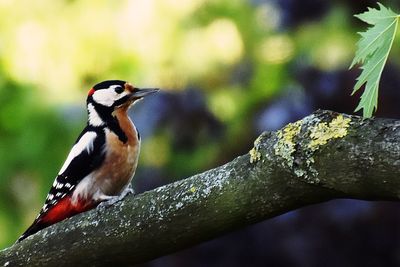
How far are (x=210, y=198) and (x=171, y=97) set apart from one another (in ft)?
17.8

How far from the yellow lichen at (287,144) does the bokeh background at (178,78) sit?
3922 millimetres

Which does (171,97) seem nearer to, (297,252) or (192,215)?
(297,252)

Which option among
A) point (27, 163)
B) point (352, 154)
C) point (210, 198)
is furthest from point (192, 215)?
point (27, 163)

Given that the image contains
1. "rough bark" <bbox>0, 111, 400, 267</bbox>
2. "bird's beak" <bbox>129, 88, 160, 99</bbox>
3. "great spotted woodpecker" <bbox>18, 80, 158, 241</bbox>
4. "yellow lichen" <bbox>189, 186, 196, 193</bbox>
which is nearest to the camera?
"rough bark" <bbox>0, 111, 400, 267</bbox>

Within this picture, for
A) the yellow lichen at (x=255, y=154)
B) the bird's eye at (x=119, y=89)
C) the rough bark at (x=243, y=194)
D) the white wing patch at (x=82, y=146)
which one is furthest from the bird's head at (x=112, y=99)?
the yellow lichen at (x=255, y=154)

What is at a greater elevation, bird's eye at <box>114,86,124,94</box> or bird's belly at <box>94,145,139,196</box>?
bird's eye at <box>114,86,124,94</box>

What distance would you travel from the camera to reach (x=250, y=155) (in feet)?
8.12

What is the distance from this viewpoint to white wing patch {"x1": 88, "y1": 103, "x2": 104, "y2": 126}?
435 centimetres

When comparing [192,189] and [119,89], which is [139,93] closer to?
[119,89]

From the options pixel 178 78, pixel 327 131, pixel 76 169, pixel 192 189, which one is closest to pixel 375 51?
pixel 327 131

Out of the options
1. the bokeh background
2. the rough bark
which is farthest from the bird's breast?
the bokeh background

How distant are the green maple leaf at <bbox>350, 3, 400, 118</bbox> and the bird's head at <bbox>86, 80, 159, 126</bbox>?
2.01 metres

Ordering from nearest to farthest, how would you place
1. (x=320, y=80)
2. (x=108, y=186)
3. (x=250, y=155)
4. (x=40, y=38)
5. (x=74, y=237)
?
(x=250, y=155)
(x=74, y=237)
(x=108, y=186)
(x=320, y=80)
(x=40, y=38)

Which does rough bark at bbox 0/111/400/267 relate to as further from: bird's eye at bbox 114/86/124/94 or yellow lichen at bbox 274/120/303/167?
bird's eye at bbox 114/86/124/94
